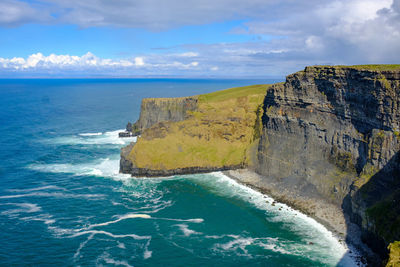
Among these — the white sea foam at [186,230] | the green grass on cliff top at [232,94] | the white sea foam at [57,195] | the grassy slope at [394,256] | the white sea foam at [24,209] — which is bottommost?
the white sea foam at [24,209]

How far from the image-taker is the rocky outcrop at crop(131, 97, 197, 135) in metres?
130

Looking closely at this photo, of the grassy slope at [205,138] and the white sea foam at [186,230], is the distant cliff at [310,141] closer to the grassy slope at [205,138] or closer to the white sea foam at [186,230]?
the grassy slope at [205,138]

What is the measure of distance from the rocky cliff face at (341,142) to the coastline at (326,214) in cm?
183

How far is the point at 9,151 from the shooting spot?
124 meters

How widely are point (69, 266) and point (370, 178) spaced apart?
195 ft

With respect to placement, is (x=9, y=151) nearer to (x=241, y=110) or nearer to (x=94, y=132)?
(x=94, y=132)

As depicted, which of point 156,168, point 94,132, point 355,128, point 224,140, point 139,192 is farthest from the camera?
point 94,132

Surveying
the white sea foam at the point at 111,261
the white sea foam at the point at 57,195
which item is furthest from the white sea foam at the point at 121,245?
the white sea foam at the point at 57,195

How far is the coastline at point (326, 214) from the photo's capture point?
A: 59.5 metres

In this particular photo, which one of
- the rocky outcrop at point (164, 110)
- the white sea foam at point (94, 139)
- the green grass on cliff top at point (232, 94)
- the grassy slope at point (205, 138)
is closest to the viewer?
the grassy slope at point (205, 138)

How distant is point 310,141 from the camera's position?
282 ft

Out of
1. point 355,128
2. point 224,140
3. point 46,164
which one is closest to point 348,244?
point 355,128

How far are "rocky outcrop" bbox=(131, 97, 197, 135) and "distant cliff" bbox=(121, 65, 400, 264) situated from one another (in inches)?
33.4

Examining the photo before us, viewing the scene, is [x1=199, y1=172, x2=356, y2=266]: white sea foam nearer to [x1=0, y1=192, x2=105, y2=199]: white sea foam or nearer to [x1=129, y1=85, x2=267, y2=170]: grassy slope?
[x1=129, y1=85, x2=267, y2=170]: grassy slope
